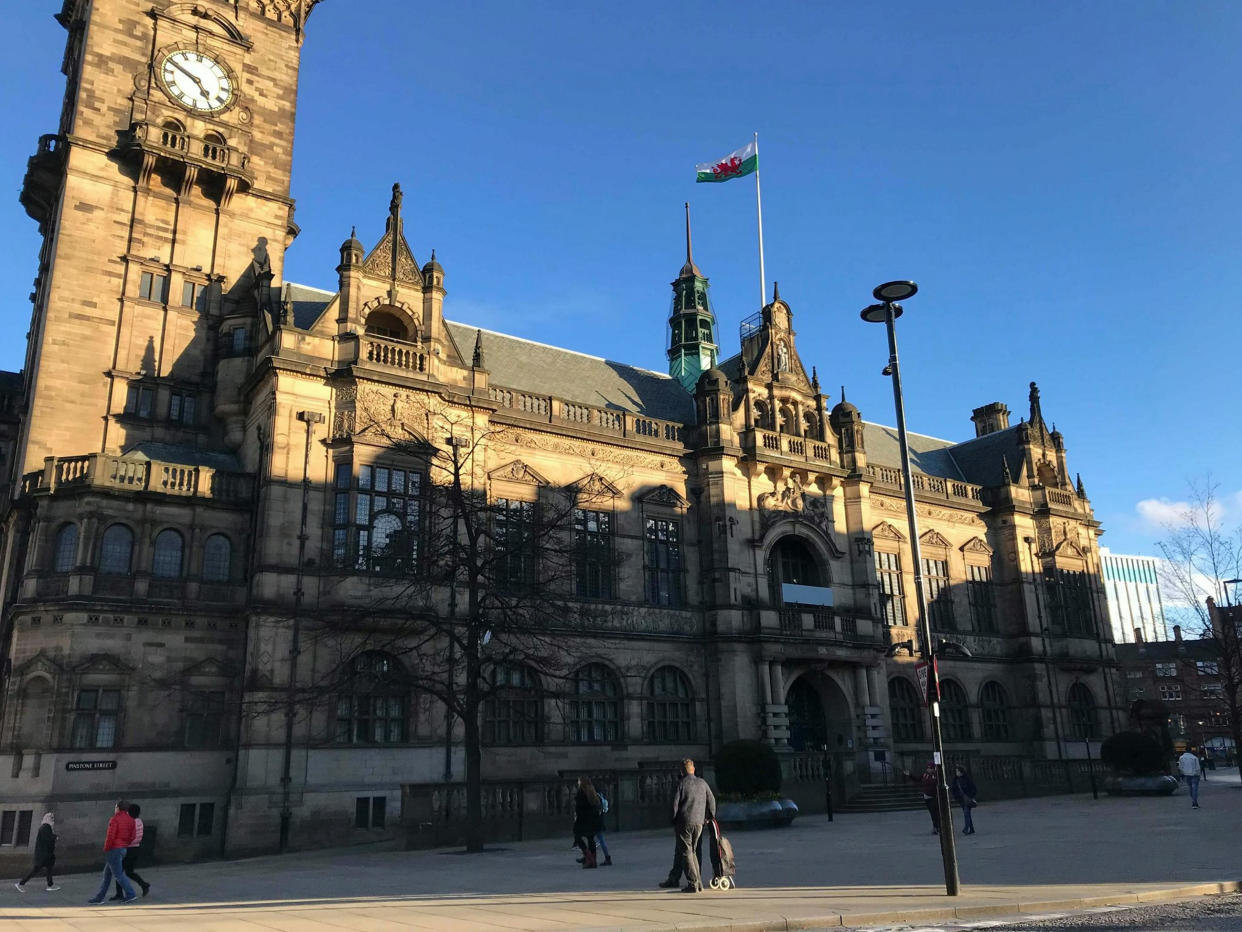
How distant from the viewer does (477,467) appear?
33906 millimetres

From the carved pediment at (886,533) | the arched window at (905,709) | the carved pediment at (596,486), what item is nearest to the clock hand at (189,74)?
the carved pediment at (596,486)

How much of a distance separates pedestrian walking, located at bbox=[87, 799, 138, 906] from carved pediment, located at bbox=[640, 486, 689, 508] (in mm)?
24050

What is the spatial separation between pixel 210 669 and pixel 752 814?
16.7 m

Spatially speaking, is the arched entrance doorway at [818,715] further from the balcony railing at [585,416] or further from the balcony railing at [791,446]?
the balcony railing at [585,416]

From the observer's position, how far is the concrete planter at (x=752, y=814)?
28.6 metres

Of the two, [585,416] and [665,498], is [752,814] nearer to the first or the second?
[665,498]

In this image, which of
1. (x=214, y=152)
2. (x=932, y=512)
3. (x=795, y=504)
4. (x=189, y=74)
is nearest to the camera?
(x=214, y=152)

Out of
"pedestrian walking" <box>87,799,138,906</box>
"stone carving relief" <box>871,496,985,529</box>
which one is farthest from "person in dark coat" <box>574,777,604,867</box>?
"stone carving relief" <box>871,496,985,529</box>

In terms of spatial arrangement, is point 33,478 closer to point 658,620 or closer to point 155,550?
point 155,550

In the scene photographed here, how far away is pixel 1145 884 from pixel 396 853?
17.1 m

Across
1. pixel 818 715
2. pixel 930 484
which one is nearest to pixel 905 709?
pixel 818 715

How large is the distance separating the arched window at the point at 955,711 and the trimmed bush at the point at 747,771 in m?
19.4

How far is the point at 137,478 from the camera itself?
29609 mm

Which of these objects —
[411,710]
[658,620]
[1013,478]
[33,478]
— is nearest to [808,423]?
[658,620]
